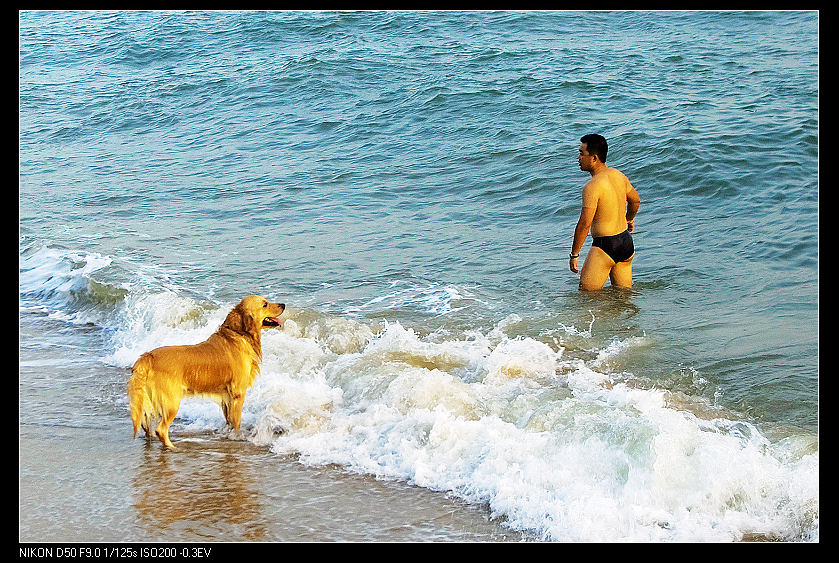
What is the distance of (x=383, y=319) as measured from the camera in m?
9.30

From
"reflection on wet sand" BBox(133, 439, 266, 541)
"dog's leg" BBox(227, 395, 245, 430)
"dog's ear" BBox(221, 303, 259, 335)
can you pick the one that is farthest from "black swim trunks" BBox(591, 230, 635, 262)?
"reflection on wet sand" BBox(133, 439, 266, 541)

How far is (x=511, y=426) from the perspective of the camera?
643cm

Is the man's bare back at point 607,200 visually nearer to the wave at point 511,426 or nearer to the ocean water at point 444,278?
the ocean water at point 444,278

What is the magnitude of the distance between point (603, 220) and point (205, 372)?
15.2ft

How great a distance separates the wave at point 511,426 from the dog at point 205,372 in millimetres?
363

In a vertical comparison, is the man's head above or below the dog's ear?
above

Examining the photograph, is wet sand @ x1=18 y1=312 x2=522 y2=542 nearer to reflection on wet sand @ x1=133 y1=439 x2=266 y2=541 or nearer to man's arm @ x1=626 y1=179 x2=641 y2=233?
reflection on wet sand @ x1=133 y1=439 x2=266 y2=541

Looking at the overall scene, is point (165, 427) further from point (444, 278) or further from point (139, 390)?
point (444, 278)

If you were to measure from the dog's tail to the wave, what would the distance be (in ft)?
2.31

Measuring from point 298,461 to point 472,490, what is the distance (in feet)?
4.28

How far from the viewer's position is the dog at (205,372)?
251 inches

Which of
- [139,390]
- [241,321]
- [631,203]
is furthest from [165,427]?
[631,203]

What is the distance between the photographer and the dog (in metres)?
6.38

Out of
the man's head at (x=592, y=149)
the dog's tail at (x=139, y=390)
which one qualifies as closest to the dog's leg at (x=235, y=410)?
the dog's tail at (x=139, y=390)
